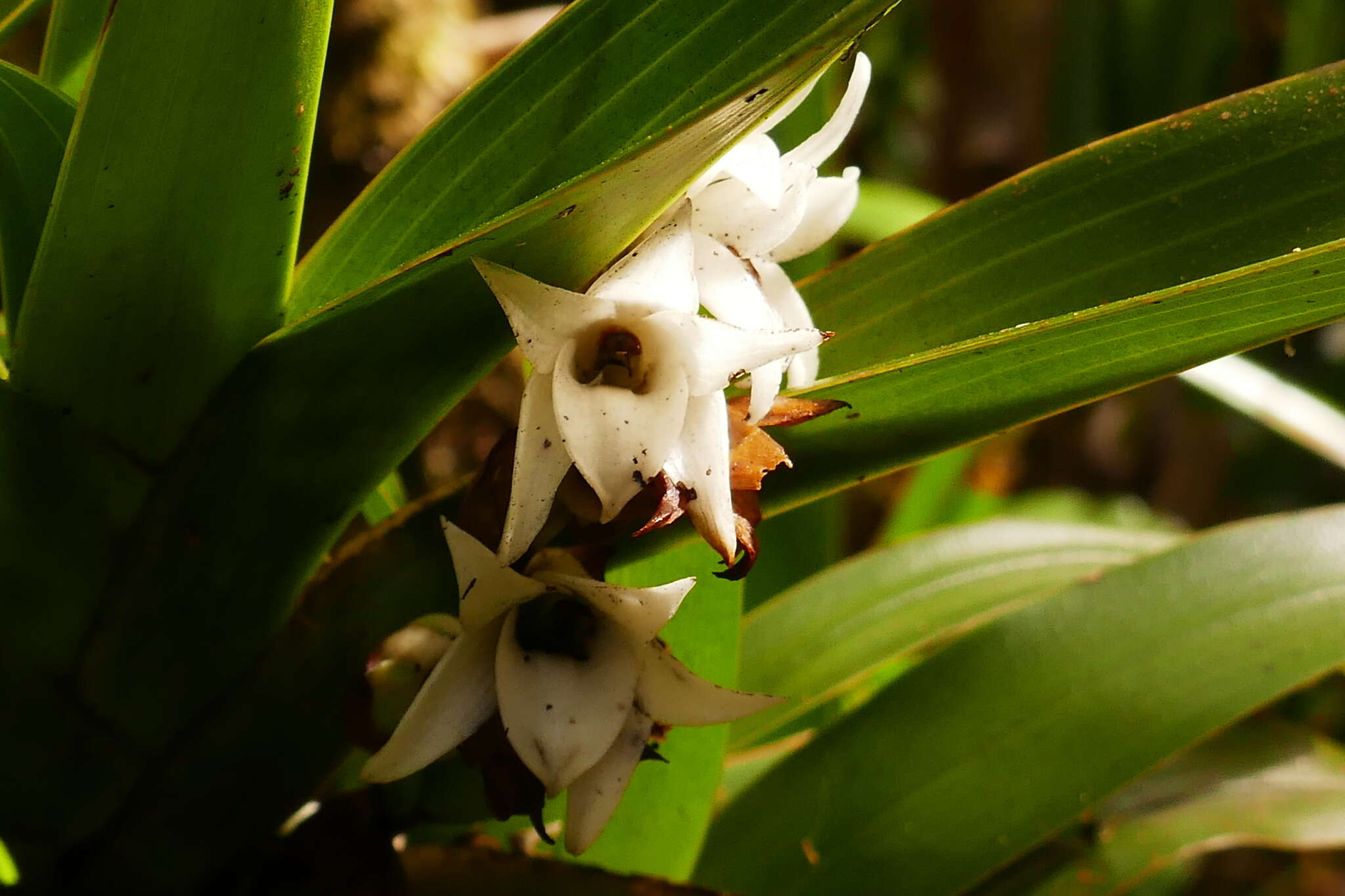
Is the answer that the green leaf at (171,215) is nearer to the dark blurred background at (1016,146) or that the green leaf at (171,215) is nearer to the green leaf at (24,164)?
the green leaf at (24,164)

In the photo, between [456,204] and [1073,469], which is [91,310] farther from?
[1073,469]

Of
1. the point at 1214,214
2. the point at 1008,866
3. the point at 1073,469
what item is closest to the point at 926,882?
the point at 1008,866

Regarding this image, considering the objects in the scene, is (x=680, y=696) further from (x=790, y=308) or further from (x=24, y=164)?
(x=24, y=164)

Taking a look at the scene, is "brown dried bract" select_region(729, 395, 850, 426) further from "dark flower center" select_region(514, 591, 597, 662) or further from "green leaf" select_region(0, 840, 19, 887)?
"green leaf" select_region(0, 840, 19, 887)

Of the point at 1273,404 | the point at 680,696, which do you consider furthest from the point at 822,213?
the point at 1273,404

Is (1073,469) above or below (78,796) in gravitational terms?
above

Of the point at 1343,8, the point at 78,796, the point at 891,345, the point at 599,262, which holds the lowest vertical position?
the point at 78,796
